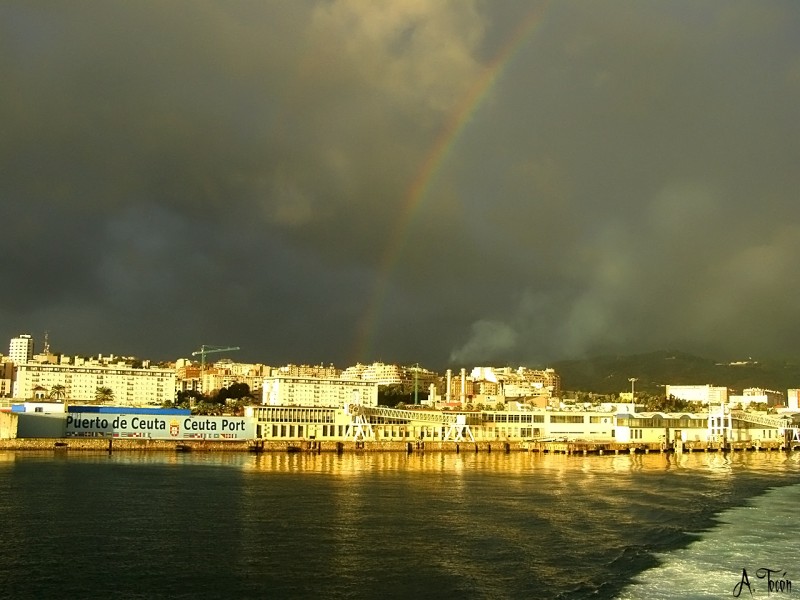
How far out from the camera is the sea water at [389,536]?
70.4 feet

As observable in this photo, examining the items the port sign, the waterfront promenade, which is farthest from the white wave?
the port sign

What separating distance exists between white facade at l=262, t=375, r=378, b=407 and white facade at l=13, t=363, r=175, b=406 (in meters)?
24.0

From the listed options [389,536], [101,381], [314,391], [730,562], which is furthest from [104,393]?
[730,562]

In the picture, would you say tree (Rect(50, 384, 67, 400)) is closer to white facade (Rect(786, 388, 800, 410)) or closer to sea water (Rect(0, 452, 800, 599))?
sea water (Rect(0, 452, 800, 599))

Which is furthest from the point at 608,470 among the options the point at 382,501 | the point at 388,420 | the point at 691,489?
the point at 388,420

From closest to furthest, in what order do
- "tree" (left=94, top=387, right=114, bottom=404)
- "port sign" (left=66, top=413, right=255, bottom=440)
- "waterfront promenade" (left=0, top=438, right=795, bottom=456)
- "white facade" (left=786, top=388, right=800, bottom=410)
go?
"waterfront promenade" (left=0, top=438, right=795, bottom=456) → "port sign" (left=66, top=413, right=255, bottom=440) → "tree" (left=94, top=387, right=114, bottom=404) → "white facade" (left=786, top=388, right=800, bottom=410)

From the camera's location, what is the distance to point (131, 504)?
36.6 meters

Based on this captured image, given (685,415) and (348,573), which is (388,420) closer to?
(685,415)

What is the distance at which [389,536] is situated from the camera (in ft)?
93.6

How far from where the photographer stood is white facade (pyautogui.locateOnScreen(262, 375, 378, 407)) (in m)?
182

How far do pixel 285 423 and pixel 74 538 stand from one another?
7241cm

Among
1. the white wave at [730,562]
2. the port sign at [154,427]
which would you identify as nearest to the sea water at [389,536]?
the white wave at [730,562]

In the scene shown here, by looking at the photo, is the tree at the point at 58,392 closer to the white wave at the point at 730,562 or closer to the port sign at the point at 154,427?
the port sign at the point at 154,427

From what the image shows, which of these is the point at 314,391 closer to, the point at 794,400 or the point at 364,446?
the point at 364,446
